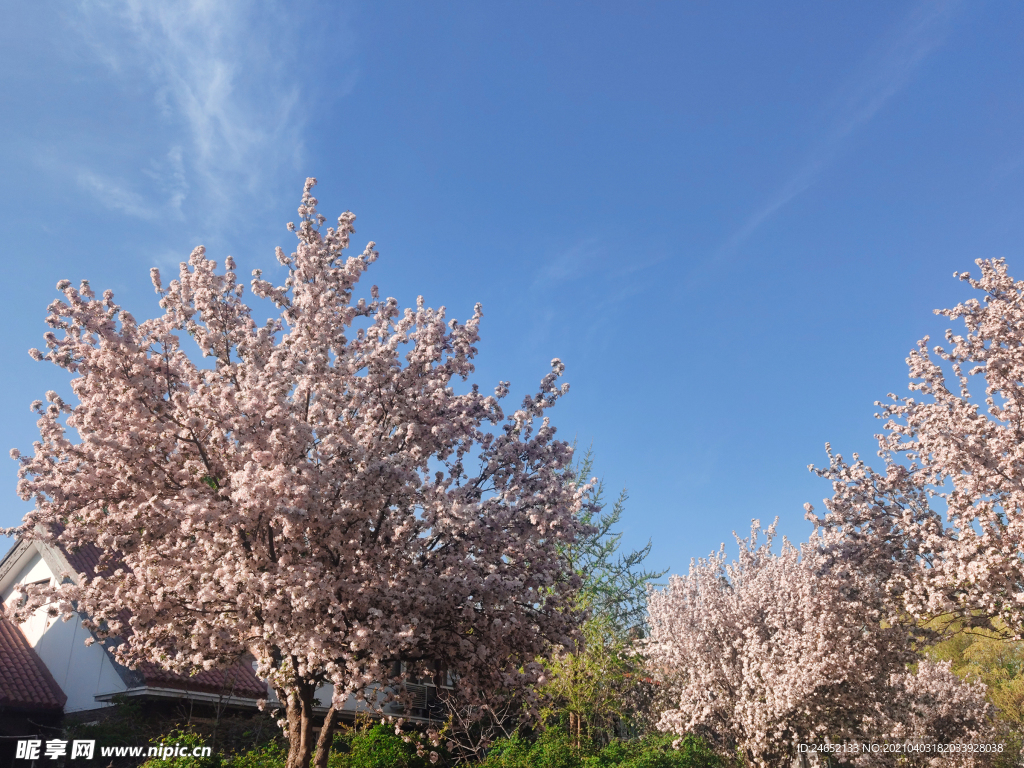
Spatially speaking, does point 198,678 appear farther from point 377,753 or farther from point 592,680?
point 592,680

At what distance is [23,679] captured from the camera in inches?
641

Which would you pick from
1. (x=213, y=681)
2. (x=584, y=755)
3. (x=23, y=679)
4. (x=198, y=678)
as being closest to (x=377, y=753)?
(x=213, y=681)

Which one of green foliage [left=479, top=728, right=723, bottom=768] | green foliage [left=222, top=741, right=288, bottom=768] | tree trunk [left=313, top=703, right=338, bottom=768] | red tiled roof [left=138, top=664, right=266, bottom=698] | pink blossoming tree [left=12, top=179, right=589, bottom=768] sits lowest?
green foliage [left=479, top=728, right=723, bottom=768]

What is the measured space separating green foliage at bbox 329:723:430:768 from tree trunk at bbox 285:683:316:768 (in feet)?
22.8

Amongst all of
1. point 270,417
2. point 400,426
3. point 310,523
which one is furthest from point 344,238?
point 310,523

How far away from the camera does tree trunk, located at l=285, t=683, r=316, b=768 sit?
857cm

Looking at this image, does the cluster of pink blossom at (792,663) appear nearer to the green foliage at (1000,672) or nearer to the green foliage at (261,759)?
the green foliage at (1000,672)

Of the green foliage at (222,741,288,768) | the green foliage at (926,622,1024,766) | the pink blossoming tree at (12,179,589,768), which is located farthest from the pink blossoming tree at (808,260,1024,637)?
the green foliage at (926,622,1024,766)

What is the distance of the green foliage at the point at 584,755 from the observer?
16.6 meters

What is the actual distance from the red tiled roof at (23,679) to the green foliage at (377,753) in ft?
23.1

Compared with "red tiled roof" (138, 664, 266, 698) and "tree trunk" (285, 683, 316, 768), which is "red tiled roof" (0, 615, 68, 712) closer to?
"red tiled roof" (138, 664, 266, 698)

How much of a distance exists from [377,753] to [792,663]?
10.6m

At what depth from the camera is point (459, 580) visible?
8523 millimetres

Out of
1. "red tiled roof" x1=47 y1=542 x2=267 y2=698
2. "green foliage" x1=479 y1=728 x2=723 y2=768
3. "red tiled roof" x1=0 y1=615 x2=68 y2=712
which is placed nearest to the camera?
"red tiled roof" x1=47 y1=542 x2=267 y2=698
